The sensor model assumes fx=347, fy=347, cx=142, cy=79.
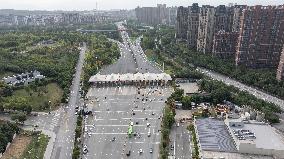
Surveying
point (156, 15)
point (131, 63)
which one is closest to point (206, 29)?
point (131, 63)

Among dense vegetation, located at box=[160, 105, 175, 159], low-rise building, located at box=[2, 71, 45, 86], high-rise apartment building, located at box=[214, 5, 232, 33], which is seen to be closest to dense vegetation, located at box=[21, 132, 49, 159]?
dense vegetation, located at box=[160, 105, 175, 159]

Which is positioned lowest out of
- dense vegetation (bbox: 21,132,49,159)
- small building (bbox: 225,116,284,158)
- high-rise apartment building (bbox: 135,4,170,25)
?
dense vegetation (bbox: 21,132,49,159)

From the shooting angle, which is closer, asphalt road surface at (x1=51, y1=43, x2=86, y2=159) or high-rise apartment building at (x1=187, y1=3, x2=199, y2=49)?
asphalt road surface at (x1=51, y1=43, x2=86, y2=159)

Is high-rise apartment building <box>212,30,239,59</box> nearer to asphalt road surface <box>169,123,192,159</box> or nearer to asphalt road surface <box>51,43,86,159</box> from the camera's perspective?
asphalt road surface <box>51,43,86,159</box>

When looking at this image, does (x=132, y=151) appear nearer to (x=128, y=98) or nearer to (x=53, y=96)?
(x=128, y=98)

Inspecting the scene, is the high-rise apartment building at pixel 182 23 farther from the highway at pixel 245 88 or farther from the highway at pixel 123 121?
the highway at pixel 123 121

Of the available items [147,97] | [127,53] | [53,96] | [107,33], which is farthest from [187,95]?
[107,33]

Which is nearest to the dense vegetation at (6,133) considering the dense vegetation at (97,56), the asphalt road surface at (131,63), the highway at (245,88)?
the dense vegetation at (97,56)
